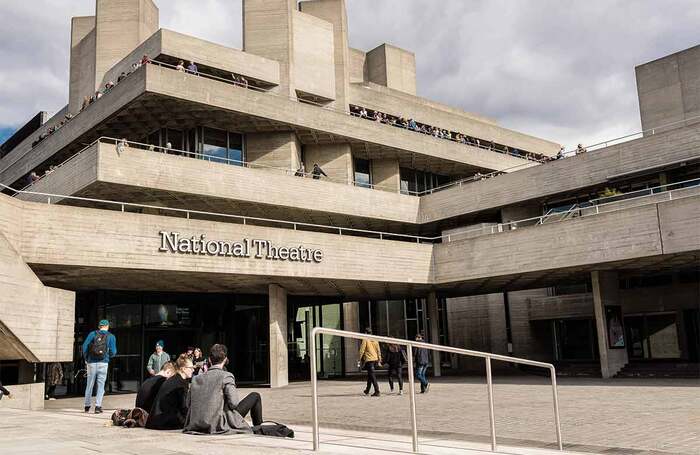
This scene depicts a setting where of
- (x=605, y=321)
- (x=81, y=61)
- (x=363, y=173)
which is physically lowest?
(x=605, y=321)

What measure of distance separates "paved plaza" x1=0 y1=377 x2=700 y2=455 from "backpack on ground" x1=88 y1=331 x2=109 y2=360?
1.10 m

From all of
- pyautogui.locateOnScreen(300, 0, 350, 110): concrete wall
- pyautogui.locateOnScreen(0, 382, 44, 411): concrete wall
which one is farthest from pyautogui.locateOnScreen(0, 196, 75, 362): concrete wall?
pyautogui.locateOnScreen(300, 0, 350, 110): concrete wall

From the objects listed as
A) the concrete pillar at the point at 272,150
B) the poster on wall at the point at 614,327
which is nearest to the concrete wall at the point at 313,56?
the concrete pillar at the point at 272,150

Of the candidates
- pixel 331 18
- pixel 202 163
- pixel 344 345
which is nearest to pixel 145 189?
pixel 202 163

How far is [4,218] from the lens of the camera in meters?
16.4

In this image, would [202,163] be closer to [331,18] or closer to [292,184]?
[292,184]

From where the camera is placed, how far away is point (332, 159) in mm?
34156

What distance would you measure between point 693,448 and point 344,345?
25034 millimetres

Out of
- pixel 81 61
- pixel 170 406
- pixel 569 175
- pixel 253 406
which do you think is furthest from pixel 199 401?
pixel 81 61

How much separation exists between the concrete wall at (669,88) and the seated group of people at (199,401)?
36610 millimetres

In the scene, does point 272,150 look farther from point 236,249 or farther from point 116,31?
point 116,31

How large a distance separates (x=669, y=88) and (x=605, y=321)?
20.9 metres

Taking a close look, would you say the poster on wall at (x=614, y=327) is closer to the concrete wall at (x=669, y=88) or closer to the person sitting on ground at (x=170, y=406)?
the concrete wall at (x=669, y=88)

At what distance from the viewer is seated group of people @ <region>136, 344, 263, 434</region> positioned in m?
7.75
